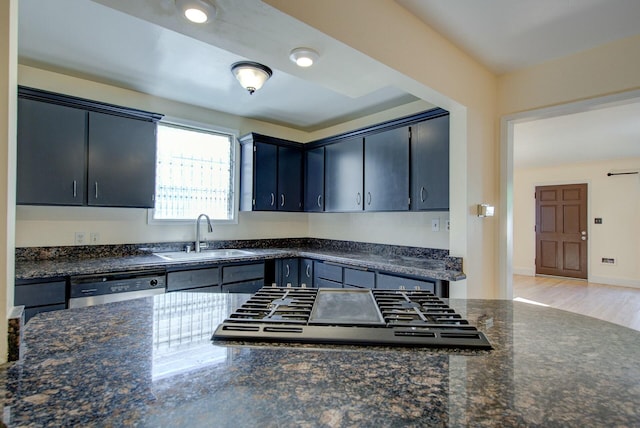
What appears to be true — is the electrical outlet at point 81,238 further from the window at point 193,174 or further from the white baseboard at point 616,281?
the white baseboard at point 616,281

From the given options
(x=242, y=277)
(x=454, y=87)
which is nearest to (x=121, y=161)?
(x=242, y=277)

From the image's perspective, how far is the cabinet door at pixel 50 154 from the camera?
2307 mm

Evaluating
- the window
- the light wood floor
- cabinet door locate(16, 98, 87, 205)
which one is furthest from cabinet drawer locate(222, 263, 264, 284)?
the light wood floor

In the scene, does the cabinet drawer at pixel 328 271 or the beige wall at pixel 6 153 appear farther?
the cabinet drawer at pixel 328 271

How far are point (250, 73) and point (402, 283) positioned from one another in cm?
200

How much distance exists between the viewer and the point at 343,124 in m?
3.97

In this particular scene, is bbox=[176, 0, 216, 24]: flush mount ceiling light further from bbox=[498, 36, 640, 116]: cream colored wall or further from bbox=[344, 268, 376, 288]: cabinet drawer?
bbox=[498, 36, 640, 116]: cream colored wall

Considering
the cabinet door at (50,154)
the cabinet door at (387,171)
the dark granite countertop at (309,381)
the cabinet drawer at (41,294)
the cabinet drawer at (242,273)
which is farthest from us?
the cabinet drawer at (242,273)

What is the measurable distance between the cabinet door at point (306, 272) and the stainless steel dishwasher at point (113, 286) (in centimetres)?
139

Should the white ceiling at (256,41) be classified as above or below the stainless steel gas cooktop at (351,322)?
above

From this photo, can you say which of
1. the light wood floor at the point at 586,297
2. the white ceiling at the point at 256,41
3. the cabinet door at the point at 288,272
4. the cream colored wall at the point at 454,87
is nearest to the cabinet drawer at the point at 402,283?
the cream colored wall at the point at 454,87

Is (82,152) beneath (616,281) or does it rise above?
above

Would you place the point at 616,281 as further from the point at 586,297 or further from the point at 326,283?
the point at 326,283

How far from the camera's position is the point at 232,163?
375cm
